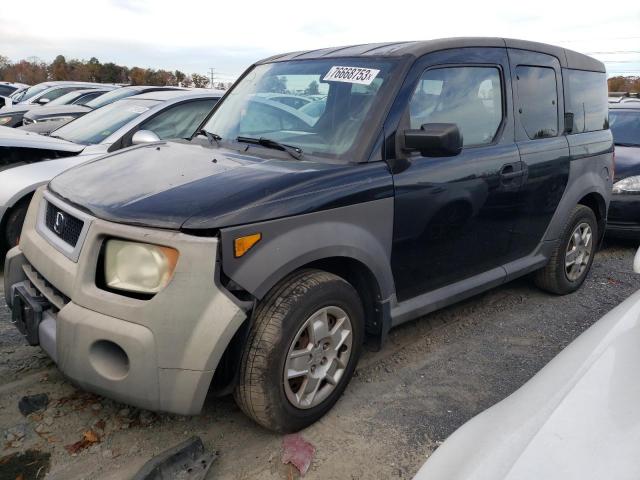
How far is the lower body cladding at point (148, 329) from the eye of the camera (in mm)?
2123

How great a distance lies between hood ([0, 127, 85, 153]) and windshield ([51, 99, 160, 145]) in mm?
260

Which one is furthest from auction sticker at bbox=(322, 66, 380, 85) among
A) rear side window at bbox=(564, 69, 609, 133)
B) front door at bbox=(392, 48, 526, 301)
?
rear side window at bbox=(564, 69, 609, 133)

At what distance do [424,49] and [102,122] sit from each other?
3.88 metres

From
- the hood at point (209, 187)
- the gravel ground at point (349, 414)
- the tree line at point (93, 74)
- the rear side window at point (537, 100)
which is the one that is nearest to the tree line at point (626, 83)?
the tree line at point (93, 74)

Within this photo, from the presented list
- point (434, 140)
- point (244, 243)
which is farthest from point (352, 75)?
point (244, 243)

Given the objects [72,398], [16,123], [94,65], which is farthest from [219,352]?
[94,65]

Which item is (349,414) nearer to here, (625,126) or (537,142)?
(537,142)

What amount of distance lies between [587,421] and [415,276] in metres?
1.67

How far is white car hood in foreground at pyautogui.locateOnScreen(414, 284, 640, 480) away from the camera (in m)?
1.28

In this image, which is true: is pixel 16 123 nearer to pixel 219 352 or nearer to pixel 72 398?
pixel 72 398

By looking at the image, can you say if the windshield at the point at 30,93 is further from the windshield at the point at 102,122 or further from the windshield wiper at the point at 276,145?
the windshield wiper at the point at 276,145

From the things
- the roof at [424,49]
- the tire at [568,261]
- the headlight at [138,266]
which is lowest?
the tire at [568,261]

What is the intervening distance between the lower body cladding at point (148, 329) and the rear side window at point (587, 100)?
3.30 metres

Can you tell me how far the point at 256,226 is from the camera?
88.3 inches
